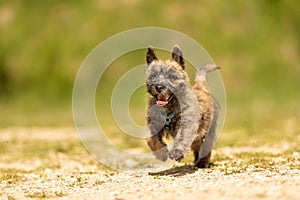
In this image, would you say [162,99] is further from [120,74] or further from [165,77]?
[120,74]

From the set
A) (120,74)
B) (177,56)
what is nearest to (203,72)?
(177,56)

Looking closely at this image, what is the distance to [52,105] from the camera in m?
42.2

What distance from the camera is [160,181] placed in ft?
38.0

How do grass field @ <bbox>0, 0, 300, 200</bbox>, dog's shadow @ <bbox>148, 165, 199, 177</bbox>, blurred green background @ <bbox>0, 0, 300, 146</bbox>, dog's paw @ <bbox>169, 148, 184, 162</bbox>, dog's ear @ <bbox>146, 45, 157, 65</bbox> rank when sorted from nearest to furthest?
dog's paw @ <bbox>169, 148, 184, 162</bbox> → dog's ear @ <bbox>146, 45, 157, 65</bbox> → dog's shadow @ <bbox>148, 165, 199, 177</bbox> → grass field @ <bbox>0, 0, 300, 200</bbox> → blurred green background @ <bbox>0, 0, 300, 146</bbox>

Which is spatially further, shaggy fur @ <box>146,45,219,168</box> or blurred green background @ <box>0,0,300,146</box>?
blurred green background @ <box>0,0,300,146</box>

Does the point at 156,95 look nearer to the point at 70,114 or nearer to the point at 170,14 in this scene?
the point at 70,114

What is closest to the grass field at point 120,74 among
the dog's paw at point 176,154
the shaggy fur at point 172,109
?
the shaggy fur at point 172,109

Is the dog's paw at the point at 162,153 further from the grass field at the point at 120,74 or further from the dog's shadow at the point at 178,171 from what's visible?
the grass field at the point at 120,74

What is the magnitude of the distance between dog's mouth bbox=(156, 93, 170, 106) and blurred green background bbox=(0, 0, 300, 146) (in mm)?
25747

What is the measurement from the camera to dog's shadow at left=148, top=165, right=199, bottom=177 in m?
12.9

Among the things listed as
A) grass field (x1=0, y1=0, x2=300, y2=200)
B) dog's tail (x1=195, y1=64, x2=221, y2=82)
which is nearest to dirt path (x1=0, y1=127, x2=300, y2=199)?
grass field (x1=0, y1=0, x2=300, y2=200)

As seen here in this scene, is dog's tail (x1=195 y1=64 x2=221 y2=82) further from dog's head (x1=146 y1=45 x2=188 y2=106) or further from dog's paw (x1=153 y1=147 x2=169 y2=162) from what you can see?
dog's paw (x1=153 y1=147 x2=169 y2=162)

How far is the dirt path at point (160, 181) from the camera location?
9711 millimetres

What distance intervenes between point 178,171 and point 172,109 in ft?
5.64
